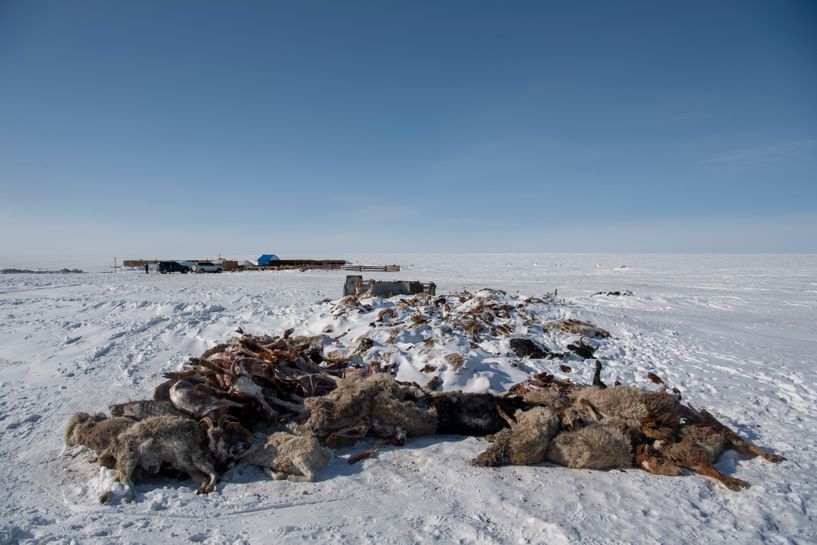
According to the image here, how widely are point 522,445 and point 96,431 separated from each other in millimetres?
3926

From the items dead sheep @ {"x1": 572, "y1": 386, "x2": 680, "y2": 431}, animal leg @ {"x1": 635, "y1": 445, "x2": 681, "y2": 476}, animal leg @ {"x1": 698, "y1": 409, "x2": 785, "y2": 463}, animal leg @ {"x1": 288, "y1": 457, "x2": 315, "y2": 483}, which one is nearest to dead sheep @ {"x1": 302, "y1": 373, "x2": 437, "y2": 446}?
animal leg @ {"x1": 288, "y1": 457, "x2": 315, "y2": 483}

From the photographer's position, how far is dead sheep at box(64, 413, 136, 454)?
13.6ft

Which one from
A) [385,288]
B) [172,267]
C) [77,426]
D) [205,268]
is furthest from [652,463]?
[172,267]

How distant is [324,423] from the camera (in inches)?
179

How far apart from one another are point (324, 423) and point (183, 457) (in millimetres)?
1274

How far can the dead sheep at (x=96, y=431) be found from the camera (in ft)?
13.6

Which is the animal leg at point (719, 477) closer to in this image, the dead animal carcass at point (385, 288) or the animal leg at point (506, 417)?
the animal leg at point (506, 417)

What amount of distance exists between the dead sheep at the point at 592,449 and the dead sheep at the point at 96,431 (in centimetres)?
395

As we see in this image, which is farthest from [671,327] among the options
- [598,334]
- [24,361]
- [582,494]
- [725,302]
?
[24,361]

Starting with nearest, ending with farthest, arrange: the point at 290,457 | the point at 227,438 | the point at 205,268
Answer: the point at 290,457 < the point at 227,438 < the point at 205,268

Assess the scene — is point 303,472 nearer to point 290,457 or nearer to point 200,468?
point 290,457

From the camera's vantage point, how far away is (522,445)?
162 inches

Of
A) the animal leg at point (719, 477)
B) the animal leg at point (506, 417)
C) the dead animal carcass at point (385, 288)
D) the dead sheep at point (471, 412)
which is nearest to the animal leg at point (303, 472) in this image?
the dead sheep at point (471, 412)

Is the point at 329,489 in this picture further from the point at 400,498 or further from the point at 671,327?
the point at 671,327
